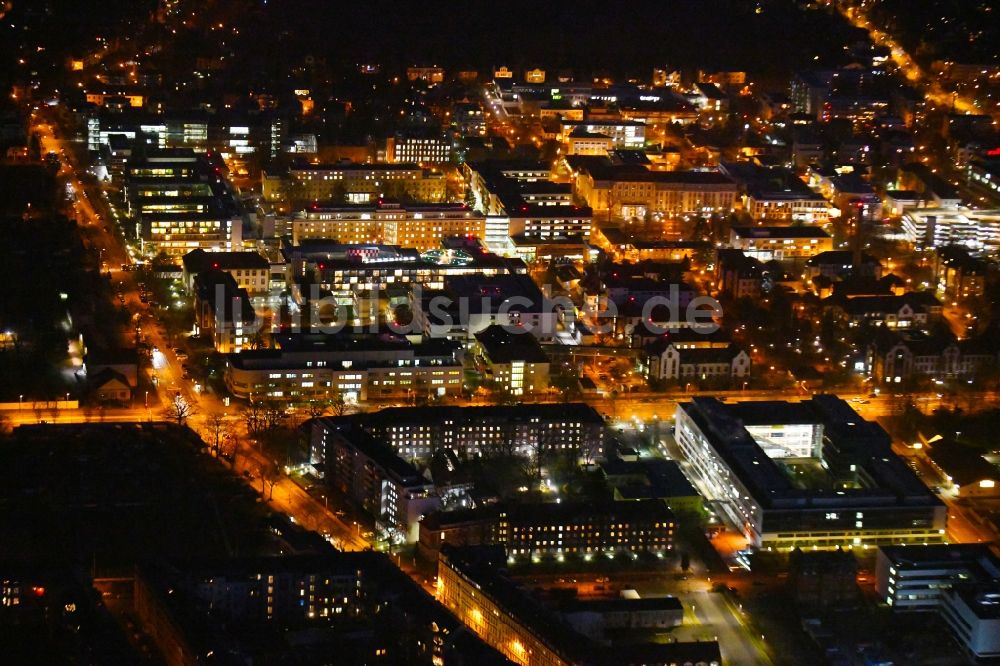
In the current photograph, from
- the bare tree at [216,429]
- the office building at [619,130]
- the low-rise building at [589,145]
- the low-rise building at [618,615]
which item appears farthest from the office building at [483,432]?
the office building at [619,130]

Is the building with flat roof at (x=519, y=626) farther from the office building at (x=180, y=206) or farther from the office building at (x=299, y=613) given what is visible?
Result: the office building at (x=180, y=206)

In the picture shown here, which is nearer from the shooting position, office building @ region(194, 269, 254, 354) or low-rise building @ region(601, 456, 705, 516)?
low-rise building @ region(601, 456, 705, 516)

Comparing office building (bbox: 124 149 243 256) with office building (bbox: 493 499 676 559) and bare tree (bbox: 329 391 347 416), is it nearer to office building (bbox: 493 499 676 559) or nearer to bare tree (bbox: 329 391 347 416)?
bare tree (bbox: 329 391 347 416)

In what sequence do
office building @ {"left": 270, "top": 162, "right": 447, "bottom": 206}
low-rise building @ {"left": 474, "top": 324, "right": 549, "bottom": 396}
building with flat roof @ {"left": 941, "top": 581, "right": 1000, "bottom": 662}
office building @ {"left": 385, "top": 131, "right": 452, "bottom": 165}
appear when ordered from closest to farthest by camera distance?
building with flat roof @ {"left": 941, "top": 581, "right": 1000, "bottom": 662}
low-rise building @ {"left": 474, "top": 324, "right": 549, "bottom": 396}
office building @ {"left": 270, "top": 162, "right": 447, "bottom": 206}
office building @ {"left": 385, "top": 131, "right": 452, "bottom": 165}

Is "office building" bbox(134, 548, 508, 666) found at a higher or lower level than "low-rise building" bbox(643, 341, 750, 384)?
lower

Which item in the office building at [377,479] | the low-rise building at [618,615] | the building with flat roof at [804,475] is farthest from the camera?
the building with flat roof at [804,475]

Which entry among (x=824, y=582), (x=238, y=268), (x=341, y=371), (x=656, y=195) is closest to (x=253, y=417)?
(x=341, y=371)

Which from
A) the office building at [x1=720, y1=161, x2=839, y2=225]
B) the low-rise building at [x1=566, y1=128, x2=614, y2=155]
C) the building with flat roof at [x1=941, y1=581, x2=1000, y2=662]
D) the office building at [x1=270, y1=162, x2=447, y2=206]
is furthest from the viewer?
the low-rise building at [x1=566, y1=128, x2=614, y2=155]

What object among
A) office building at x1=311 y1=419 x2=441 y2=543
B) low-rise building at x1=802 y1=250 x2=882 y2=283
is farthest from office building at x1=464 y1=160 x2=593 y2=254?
office building at x1=311 y1=419 x2=441 y2=543
